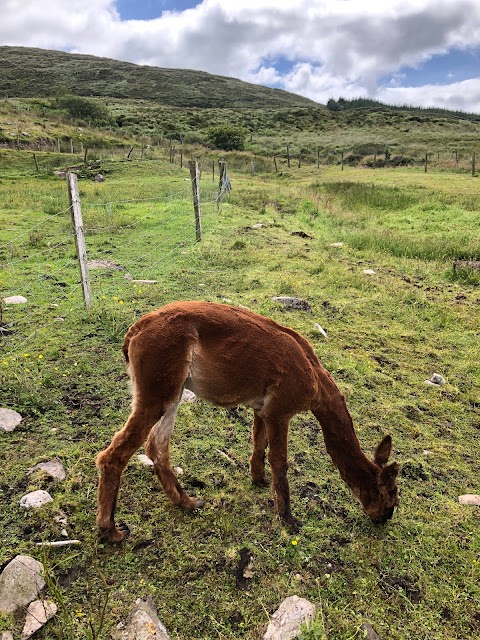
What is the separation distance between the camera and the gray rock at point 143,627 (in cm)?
254

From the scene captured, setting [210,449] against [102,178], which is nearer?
[210,449]

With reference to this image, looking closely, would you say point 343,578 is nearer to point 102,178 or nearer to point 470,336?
point 470,336

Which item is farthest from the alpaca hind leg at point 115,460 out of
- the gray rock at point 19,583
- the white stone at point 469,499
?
the white stone at point 469,499

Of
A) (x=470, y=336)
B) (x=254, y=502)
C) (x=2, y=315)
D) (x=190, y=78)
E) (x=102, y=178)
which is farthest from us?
(x=190, y=78)

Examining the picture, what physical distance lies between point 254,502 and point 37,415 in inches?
91.8

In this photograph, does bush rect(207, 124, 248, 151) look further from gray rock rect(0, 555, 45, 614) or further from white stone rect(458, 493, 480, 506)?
gray rock rect(0, 555, 45, 614)

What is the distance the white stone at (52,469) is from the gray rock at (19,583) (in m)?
0.87

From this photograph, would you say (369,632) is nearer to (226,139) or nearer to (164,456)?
(164,456)

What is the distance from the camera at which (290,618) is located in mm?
2760

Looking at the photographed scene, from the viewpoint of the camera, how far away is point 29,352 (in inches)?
223

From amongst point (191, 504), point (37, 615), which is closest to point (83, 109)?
point (191, 504)

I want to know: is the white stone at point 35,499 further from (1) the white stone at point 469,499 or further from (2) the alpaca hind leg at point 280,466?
(1) the white stone at point 469,499

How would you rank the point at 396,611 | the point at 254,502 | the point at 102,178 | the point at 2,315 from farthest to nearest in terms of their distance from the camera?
the point at 102,178, the point at 2,315, the point at 254,502, the point at 396,611

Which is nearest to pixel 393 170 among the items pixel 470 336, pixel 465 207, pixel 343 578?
pixel 465 207
